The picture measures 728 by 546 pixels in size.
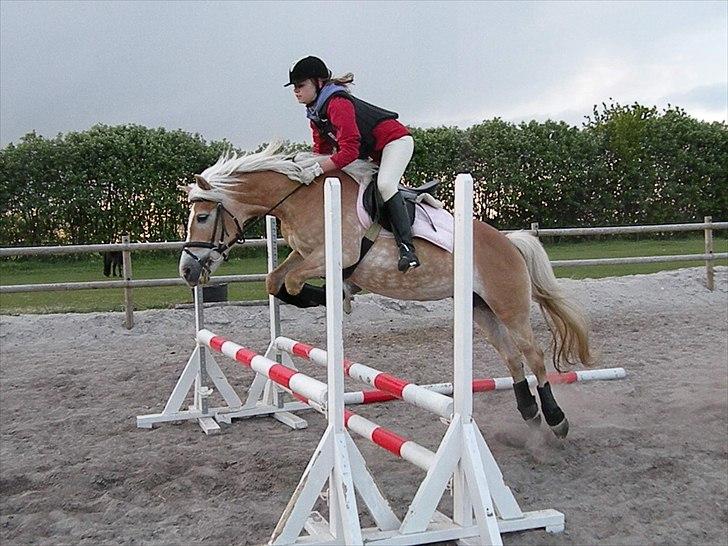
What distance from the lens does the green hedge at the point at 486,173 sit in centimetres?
1302

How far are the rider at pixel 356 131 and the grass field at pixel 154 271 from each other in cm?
591

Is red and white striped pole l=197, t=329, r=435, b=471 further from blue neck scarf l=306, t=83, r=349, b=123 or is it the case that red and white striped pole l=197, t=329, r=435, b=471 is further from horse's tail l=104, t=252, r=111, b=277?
horse's tail l=104, t=252, r=111, b=277

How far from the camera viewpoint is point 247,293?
10305 mm

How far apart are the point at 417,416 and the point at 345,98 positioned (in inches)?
87.7

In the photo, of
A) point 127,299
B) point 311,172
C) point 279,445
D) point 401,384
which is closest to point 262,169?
point 311,172

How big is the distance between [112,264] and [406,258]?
9.29 m

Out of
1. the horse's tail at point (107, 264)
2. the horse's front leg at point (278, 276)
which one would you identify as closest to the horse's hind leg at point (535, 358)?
the horse's front leg at point (278, 276)

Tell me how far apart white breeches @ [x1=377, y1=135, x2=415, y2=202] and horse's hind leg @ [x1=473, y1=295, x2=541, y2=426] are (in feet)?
2.72

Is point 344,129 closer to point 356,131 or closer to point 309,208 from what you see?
point 356,131

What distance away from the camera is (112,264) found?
39.1 feet

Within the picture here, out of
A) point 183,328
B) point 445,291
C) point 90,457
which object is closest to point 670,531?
point 445,291

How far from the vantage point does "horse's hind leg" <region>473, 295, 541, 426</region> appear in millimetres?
4121

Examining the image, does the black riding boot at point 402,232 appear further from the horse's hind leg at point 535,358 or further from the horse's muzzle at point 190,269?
the horse's muzzle at point 190,269

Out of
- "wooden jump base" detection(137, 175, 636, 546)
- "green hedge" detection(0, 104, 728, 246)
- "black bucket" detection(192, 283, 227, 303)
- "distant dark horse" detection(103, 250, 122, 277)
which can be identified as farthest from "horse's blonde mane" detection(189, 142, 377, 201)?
"green hedge" detection(0, 104, 728, 246)
